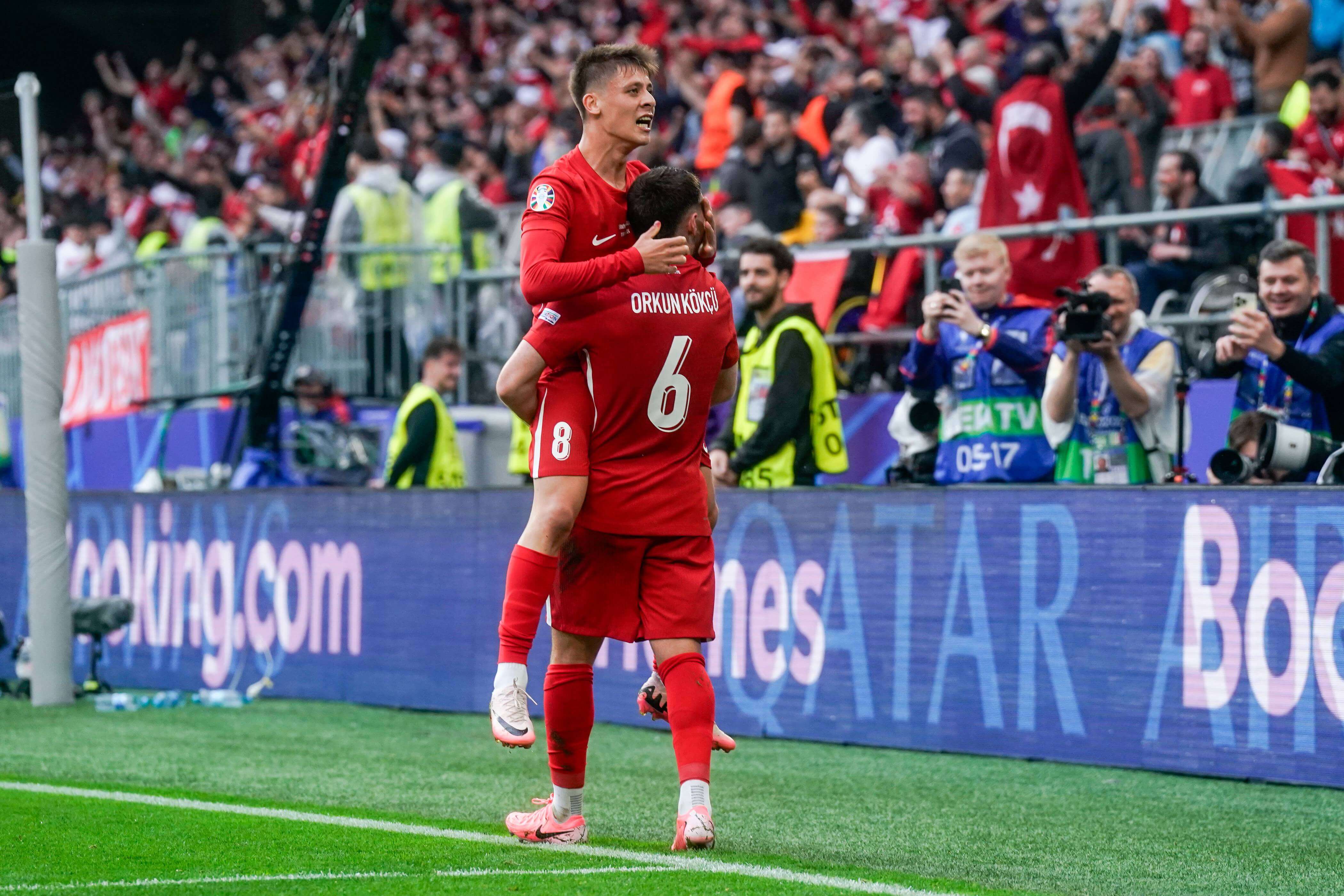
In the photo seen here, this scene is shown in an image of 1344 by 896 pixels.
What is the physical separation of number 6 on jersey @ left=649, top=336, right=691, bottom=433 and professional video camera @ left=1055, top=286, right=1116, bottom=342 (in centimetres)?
279

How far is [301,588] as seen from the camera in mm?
10695

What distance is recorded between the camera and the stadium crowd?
12641 mm

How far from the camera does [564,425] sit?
5.30 metres

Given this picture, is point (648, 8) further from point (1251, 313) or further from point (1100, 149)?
point (1251, 313)

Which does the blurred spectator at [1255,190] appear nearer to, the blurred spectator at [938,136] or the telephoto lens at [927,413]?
the blurred spectator at [938,136]

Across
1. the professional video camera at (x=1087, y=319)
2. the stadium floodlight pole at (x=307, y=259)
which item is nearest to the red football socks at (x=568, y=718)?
the professional video camera at (x=1087, y=319)

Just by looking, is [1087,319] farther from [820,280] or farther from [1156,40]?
[1156,40]

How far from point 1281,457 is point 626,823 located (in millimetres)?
3103

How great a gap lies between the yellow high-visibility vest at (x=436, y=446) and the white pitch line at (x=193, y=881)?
6114 mm

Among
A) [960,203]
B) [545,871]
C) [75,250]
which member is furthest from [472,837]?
[75,250]

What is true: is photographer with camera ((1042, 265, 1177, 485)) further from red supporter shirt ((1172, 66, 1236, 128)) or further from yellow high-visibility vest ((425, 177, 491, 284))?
yellow high-visibility vest ((425, 177, 491, 284))

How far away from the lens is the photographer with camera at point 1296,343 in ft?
24.6

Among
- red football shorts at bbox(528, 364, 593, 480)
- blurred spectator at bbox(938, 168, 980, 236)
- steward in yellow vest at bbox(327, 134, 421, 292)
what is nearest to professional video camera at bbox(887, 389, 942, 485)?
blurred spectator at bbox(938, 168, 980, 236)

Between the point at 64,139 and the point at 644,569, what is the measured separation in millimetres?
24477
